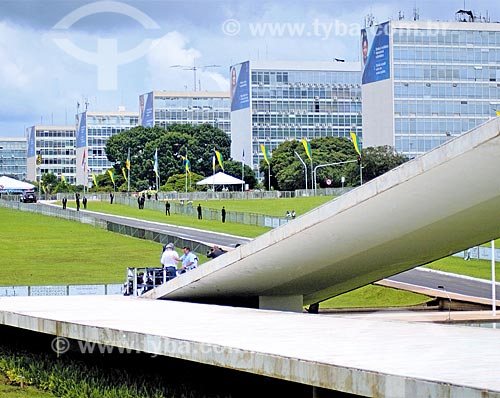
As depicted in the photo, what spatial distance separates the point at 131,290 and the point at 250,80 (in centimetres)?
13993

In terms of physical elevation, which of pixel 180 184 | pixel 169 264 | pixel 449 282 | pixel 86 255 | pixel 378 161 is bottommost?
Answer: pixel 449 282

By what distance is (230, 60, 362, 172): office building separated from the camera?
165375mm

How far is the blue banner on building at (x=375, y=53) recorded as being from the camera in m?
130

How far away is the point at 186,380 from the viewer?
631 inches

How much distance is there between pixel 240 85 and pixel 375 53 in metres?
39.1

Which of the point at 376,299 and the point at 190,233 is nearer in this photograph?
the point at 376,299

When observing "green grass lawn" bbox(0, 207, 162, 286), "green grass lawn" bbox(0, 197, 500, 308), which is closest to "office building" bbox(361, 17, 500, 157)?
"green grass lawn" bbox(0, 197, 500, 308)

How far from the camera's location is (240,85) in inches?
6609

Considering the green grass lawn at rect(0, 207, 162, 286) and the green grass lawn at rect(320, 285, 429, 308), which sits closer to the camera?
the green grass lawn at rect(320, 285, 429, 308)

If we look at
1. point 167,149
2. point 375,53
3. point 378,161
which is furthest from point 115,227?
point 167,149

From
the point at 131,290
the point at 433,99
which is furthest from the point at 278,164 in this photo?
the point at 131,290

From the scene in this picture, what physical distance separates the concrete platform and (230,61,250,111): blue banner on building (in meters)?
145

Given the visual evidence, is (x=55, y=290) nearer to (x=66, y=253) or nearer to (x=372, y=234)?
(x=372, y=234)

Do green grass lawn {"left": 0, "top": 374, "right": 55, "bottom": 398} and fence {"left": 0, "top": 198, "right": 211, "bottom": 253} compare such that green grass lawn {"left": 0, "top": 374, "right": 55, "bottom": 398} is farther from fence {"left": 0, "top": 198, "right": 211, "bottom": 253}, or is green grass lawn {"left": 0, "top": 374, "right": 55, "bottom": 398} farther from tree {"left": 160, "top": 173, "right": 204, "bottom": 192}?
tree {"left": 160, "top": 173, "right": 204, "bottom": 192}
